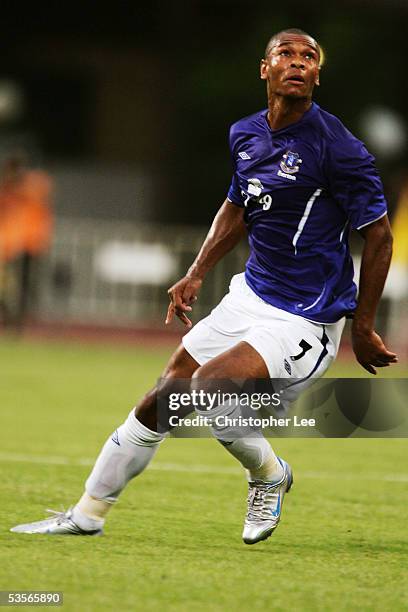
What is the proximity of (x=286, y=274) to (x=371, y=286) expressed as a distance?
46 cm

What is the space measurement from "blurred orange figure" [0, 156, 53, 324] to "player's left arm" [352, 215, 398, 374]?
1352 cm

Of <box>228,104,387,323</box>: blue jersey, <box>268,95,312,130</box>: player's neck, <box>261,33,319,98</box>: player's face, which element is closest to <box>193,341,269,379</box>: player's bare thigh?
<box>228,104,387,323</box>: blue jersey

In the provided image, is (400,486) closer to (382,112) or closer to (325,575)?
(325,575)

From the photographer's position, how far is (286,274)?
274 inches

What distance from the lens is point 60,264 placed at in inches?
869

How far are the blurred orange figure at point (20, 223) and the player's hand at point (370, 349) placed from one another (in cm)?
1353

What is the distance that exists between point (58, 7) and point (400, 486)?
22577 millimetres

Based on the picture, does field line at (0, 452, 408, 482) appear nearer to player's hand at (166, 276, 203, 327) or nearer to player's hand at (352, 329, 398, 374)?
player's hand at (166, 276, 203, 327)

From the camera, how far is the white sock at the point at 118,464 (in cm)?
685

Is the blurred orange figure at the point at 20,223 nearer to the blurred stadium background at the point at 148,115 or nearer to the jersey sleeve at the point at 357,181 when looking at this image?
the blurred stadium background at the point at 148,115

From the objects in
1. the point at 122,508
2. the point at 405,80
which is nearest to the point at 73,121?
the point at 405,80

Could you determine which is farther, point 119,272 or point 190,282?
point 119,272

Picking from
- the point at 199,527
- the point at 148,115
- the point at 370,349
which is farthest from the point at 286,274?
the point at 148,115

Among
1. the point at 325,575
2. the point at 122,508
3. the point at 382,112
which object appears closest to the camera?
the point at 325,575
